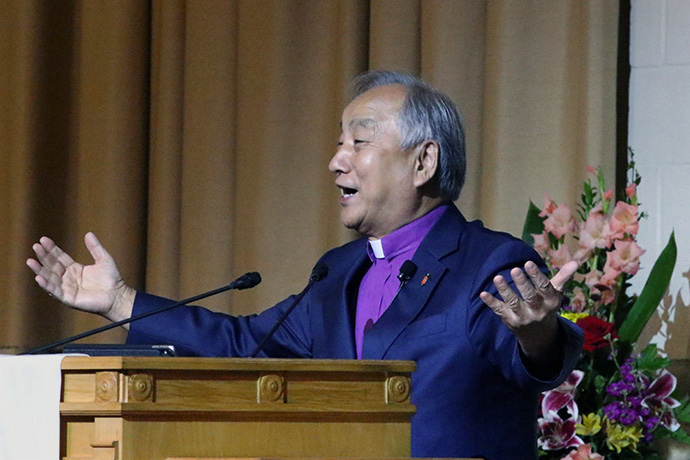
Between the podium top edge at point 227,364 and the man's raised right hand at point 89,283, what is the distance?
931 mm

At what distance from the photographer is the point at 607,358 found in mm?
2783

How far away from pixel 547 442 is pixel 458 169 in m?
0.69

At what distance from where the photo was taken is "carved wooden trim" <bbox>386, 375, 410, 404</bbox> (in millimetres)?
1717

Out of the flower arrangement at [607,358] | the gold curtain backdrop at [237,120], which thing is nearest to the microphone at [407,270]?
the flower arrangement at [607,358]

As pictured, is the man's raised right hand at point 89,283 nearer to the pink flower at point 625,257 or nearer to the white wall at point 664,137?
the pink flower at point 625,257

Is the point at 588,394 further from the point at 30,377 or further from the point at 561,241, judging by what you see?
the point at 30,377

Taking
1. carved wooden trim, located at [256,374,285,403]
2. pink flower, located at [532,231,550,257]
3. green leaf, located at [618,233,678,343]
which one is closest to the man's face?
pink flower, located at [532,231,550,257]

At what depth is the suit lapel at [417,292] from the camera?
2.34 meters

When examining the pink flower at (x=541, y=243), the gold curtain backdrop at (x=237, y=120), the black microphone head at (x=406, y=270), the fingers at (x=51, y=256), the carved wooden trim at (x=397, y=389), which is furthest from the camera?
the gold curtain backdrop at (x=237, y=120)

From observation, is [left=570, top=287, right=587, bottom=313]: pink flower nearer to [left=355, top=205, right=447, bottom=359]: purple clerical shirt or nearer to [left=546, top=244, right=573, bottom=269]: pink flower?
[left=546, top=244, right=573, bottom=269]: pink flower

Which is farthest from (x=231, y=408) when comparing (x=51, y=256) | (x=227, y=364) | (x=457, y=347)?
(x=51, y=256)

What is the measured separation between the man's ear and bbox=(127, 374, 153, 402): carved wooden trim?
1.23 metres

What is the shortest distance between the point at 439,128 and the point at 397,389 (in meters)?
1.10

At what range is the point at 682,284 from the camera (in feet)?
10.5
